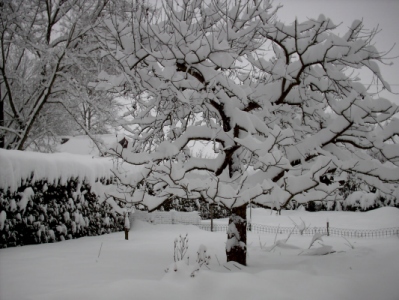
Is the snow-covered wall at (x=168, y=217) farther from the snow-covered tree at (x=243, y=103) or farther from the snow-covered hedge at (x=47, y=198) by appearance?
the snow-covered tree at (x=243, y=103)

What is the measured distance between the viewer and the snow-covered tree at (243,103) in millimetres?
3686

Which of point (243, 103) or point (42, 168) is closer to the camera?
point (243, 103)

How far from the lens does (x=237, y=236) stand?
468 cm

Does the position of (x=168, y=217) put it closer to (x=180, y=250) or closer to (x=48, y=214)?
(x=48, y=214)

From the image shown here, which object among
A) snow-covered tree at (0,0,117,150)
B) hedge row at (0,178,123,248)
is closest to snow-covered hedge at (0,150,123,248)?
hedge row at (0,178,123,248)

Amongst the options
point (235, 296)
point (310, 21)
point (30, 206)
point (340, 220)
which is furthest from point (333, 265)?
point (340, 220)

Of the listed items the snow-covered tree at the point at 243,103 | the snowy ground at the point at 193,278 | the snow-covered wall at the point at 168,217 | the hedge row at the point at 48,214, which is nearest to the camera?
the snowy ground at the point at 193,278

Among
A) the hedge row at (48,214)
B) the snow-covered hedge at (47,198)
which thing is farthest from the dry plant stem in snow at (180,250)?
the hedge row at (48,214)

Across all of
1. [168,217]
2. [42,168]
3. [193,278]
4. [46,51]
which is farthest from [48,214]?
[168,217]

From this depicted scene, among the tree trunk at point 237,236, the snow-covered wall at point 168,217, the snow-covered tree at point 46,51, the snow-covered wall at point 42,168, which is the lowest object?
the snow-covered wall at point 168,217

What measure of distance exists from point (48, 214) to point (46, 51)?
4.66 metres

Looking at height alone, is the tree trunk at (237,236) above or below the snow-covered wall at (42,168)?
below

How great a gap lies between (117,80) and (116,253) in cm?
387

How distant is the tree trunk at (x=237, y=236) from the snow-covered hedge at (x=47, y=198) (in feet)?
9.43
